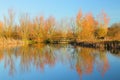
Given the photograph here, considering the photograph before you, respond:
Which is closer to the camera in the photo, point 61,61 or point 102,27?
point 61,61

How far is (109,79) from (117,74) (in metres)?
0.99

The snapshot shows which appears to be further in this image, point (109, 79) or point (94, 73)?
point (94, 73)

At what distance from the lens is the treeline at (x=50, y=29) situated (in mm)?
31906

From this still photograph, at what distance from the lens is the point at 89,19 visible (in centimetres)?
3194

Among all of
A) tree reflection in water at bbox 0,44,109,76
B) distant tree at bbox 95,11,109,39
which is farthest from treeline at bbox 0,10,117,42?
tree reflection in water at bbox 0,44,109,76

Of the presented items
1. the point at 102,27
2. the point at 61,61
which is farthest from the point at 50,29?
the point at 61,61

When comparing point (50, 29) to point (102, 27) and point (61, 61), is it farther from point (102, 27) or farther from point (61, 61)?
point (61, 61)

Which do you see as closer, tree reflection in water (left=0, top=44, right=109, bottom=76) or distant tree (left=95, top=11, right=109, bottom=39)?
tree reflection in water (left=0, top=44, right=109, bottom=76)

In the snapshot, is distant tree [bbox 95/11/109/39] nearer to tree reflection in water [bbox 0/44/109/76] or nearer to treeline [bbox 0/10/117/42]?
treeline [bbox 0/10/117/42]

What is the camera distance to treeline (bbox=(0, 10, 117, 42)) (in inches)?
1256

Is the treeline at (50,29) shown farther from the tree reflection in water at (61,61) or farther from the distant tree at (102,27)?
the tree reflection in water at (61,61)

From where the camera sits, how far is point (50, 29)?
40.6 m

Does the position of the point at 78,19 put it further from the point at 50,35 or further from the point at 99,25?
the point at 50,35

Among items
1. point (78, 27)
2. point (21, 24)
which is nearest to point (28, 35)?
point (21, 24)
